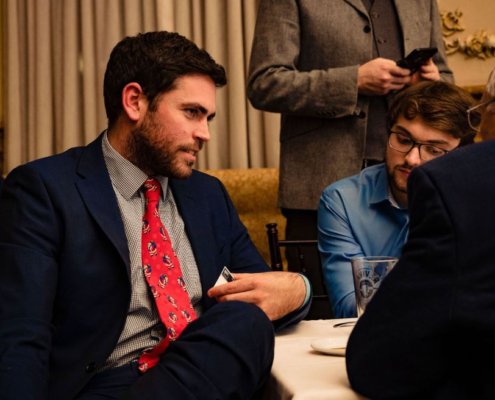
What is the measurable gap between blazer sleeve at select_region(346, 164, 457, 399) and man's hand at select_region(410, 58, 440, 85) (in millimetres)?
1506

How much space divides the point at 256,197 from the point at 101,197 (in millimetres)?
1980

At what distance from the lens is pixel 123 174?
1697 millimetres

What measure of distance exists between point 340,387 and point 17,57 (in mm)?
3040

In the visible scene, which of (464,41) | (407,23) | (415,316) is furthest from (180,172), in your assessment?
(464,41)

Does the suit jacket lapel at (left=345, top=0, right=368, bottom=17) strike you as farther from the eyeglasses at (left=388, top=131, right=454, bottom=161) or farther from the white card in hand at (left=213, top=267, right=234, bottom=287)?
the white card in hand at (left=213, top=267, right=234, bottom=287)

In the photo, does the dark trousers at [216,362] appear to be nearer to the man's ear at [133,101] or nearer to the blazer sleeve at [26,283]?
the blazer sleeve at [26,283]

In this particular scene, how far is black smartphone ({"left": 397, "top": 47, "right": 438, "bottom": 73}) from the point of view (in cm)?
228

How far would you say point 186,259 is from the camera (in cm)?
170

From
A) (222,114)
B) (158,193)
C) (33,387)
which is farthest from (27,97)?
(33,387)

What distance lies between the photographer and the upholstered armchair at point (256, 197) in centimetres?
350

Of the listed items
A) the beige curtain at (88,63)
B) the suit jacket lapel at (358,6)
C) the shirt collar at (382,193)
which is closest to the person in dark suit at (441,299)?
the shirt collar at (382,193)

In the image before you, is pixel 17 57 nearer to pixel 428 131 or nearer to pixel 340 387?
pixel 428 131

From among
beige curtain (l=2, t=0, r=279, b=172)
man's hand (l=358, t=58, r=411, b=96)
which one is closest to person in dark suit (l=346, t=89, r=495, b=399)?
man's hand (l=358, t=58, r=411, b=96)

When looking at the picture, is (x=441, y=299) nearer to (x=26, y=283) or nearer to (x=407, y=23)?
(x=26, y=283)
